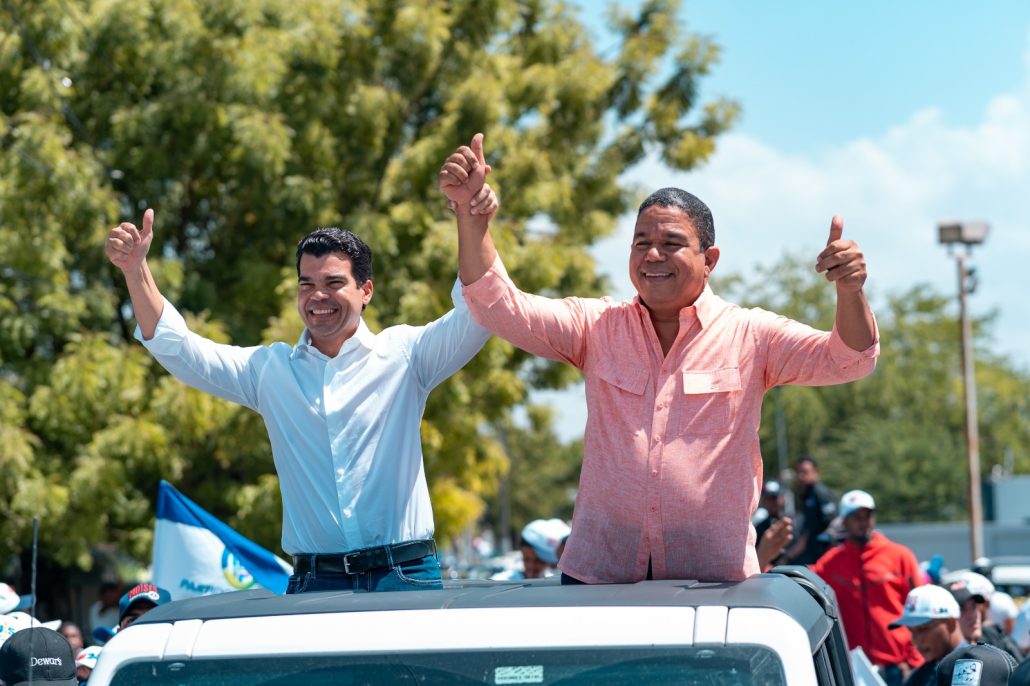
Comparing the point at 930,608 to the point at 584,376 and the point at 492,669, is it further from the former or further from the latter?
the point at 492,669

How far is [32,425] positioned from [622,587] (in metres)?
11.1

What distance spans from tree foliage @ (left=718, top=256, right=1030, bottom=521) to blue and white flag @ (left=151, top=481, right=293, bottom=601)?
4443 centimetres

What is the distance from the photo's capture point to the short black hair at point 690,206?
3637 mm

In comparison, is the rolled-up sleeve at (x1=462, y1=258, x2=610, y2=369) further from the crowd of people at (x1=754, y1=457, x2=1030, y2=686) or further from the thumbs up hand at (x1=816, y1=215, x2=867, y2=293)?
the crowd of people at (x1=754, y1=457, x2=1030, y2=686)

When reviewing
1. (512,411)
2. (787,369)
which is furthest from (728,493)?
(512,411)

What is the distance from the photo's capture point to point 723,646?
8.28ft

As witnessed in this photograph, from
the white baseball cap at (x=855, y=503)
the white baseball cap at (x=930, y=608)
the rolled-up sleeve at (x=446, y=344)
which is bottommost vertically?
the white baseball cap at (x=930, y=608)

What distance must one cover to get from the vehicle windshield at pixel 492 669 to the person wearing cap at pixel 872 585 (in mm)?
6941

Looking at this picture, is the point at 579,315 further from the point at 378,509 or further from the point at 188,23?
the point at 188,23

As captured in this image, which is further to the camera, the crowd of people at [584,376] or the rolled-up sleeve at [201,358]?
the rolled-up sleeve at [201,358]

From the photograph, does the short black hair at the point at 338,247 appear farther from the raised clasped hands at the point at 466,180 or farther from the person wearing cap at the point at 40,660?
the person wearing cap at the point at 40,660

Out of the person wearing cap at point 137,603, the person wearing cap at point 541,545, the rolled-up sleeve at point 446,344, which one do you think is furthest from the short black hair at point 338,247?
the person wearing cap at point 541,545

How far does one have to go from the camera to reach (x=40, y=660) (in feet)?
14.1

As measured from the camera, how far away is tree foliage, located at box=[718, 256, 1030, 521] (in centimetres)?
5247
